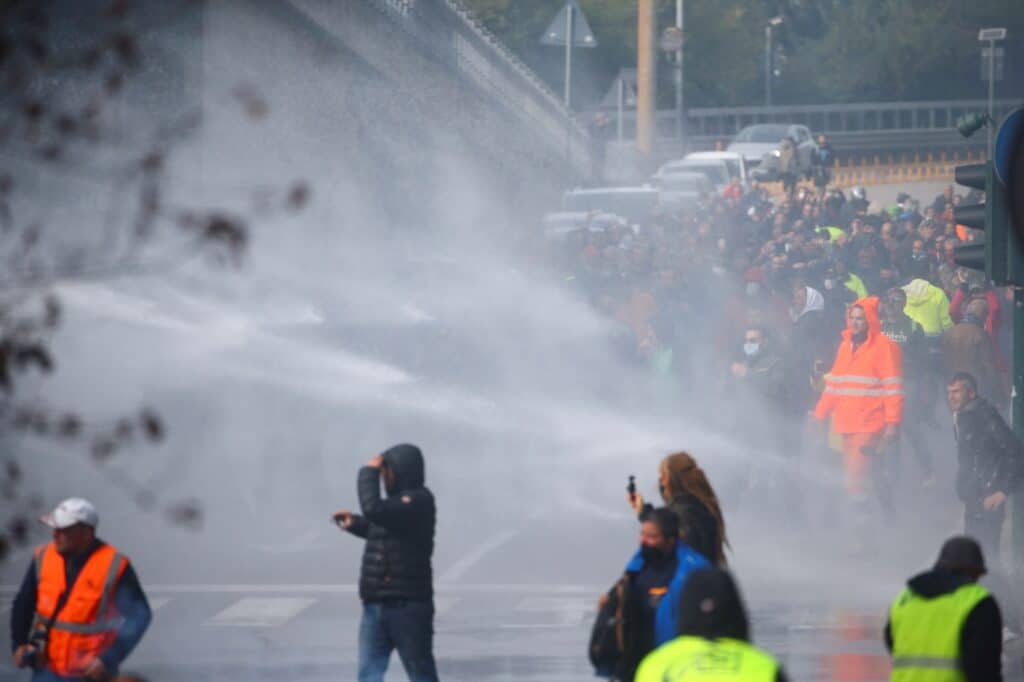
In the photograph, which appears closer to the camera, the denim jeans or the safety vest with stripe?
the safety vest with stripe

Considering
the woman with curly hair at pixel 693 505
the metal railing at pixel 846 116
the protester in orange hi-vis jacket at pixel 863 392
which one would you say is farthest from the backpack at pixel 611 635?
the metal railing at pixel 846 116

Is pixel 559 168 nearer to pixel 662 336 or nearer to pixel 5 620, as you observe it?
pixel 662 336

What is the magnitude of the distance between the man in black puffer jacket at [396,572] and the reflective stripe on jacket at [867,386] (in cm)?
799

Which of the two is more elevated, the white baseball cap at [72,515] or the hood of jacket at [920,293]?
the hood of jacket at [920,293]

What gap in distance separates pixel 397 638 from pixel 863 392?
8.23 meters

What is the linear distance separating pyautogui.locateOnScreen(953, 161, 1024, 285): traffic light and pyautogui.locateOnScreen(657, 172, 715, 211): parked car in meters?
26.6

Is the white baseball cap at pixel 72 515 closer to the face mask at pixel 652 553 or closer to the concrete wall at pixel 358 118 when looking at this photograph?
the face mask at pixel 652 553

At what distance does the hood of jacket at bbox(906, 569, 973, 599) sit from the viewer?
7.19 metres

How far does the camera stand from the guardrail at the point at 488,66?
36.4 metres

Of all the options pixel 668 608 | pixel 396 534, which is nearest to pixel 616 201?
pixel 396 534

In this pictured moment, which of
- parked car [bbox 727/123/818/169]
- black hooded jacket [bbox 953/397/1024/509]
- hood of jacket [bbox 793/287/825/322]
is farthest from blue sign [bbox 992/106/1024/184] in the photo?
parked car [bbox 727/123/818/169]

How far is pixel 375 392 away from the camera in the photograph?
73.0 ft

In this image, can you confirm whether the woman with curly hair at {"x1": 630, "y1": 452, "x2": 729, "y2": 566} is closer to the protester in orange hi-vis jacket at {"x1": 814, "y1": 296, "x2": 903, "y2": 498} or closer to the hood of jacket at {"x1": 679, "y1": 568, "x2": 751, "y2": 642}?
the hood of jacket at {"x1": 679, "y1": 568, "x2": 751, "y2": 642}

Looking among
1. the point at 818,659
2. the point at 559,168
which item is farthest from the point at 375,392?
the point at 559,168
